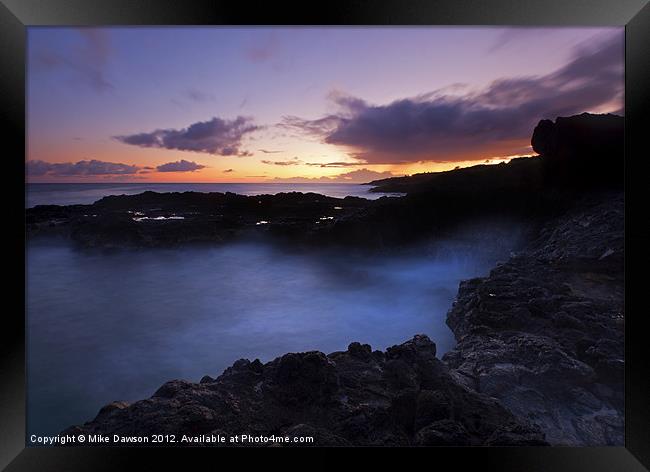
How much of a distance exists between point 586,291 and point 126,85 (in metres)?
4.21

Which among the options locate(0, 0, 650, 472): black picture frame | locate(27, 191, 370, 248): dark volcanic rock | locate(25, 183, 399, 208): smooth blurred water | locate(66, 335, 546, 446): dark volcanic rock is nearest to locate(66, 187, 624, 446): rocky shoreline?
locate(66, 335, 546, 446): dark volcanic rock

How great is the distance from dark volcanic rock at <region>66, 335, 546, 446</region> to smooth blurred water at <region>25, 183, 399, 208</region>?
56.6 inches

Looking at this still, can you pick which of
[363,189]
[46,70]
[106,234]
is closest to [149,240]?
[106,234]

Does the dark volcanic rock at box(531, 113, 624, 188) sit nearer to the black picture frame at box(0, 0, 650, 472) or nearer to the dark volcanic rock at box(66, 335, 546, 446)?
the black picture frame at box(0, 0, 650, 472)

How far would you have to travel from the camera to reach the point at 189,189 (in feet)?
8.92

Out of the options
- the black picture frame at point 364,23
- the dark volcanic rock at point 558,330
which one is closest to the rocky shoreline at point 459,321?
the dark volcanic rock at point 558,330

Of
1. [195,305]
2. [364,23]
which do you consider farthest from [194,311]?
[364,23]

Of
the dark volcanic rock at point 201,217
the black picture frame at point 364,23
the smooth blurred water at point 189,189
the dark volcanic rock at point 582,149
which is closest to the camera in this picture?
the black picture frame at point 364,23

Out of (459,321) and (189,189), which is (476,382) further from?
(189,189)

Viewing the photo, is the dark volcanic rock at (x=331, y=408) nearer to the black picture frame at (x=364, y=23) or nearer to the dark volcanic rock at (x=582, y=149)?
the black picture frame at (x=364, y=23)

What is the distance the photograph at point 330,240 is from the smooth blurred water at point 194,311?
0.06 ft

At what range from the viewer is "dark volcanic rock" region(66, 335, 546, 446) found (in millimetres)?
2205

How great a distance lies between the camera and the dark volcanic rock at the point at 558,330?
2291 mm

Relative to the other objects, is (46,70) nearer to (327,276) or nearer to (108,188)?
(108,188)
